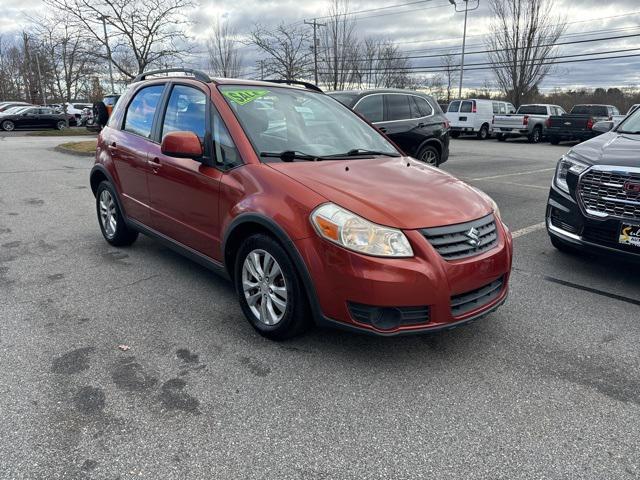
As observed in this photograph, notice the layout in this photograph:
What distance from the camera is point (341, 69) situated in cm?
3008

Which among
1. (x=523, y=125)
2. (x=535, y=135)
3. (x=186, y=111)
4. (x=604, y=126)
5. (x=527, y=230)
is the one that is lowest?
(x=527, y=230)

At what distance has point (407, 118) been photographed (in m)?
9.44

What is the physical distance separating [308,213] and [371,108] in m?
6.58

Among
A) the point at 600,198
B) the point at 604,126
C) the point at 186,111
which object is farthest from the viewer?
the point at 604,126

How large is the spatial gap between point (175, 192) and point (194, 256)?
543mm

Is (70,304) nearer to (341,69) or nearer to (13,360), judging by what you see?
(13,360)

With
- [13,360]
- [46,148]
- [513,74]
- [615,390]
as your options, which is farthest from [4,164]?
[513,74]

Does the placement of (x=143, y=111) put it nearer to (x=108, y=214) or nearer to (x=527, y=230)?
(x=108, y=214)

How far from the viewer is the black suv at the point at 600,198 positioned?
4008 millimetres

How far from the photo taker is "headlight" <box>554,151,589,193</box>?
14.7ft

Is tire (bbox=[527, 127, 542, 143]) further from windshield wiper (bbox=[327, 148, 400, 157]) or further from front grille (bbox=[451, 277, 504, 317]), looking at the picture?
front grille (bbox=[451, 277, 504, 317])

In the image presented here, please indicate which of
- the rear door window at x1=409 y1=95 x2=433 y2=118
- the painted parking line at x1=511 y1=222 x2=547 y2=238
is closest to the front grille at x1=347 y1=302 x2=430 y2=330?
the painted parking line at x1=511 y1=222 x2=547 y2=238

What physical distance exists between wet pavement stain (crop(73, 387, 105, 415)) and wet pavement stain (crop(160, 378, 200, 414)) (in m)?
0.31

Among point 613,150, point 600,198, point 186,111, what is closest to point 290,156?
point 186,111
